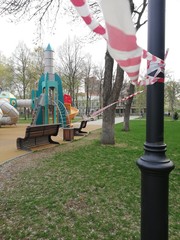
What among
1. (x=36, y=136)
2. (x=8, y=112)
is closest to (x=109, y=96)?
(x=36, y=136)

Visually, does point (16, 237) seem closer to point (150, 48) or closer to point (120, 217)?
point (120, 217)

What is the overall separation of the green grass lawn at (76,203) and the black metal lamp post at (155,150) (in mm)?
1664

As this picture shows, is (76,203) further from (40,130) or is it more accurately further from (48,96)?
(48,96)

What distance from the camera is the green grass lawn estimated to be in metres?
3.05

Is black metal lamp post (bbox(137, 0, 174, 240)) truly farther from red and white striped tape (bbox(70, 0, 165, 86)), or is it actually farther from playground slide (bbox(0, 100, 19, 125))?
playground slide (bbox(0, 100, 19, 125))

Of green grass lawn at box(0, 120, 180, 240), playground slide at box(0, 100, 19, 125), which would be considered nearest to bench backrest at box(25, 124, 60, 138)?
green grass lawn at box(0, 120, 180, 240)

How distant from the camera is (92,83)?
147 ft

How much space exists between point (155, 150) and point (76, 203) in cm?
284

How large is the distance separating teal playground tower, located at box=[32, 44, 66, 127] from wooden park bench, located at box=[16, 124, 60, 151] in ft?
21.0

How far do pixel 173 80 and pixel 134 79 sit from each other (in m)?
55.2

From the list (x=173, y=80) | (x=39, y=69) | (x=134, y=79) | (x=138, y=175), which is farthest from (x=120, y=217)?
(x=173, y=80)

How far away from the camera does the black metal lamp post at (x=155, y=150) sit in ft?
4.72

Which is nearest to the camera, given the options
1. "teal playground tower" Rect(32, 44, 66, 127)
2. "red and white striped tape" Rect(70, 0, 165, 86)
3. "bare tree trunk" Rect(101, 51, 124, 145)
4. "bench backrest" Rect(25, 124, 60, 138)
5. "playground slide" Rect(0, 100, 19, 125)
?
"red and white striped tape" Rect(70, 0, 165, 86)

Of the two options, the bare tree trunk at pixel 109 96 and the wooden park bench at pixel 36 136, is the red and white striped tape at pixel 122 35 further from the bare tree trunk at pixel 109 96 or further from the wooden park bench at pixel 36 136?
the bare tree trunk at pixel 109 96
